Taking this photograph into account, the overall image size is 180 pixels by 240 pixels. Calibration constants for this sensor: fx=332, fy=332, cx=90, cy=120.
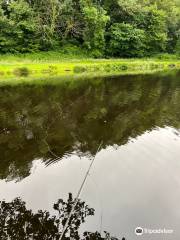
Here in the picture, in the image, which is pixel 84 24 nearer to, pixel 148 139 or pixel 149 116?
pixel 149 116

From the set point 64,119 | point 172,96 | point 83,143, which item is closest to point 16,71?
point 172,96

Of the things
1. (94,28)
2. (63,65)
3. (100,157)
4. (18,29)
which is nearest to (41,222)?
(100,157)

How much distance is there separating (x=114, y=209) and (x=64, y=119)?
10.8 m

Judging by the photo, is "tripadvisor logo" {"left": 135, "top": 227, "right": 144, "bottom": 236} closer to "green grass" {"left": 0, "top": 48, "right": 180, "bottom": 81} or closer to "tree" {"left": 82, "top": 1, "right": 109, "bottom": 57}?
"green grass" {"left": 0, "top": 48, "right": 180, "bottom": 81}

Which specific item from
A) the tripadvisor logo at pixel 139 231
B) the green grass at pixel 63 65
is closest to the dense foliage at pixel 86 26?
the green grass at pixel 63 65

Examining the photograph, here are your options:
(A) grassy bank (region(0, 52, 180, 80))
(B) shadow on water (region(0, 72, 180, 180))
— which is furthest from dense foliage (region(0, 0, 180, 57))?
(B) shadow on water (region(0, 72, 180, 180))

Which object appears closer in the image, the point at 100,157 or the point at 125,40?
the point at 100,157

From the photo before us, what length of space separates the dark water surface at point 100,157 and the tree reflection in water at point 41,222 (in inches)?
11.3

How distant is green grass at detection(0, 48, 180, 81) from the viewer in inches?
1604

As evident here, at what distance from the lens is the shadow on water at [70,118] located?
569 inches

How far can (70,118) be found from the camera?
20391mm

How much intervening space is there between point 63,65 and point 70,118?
27547 millimetres

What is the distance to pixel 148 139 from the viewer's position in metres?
16.6
